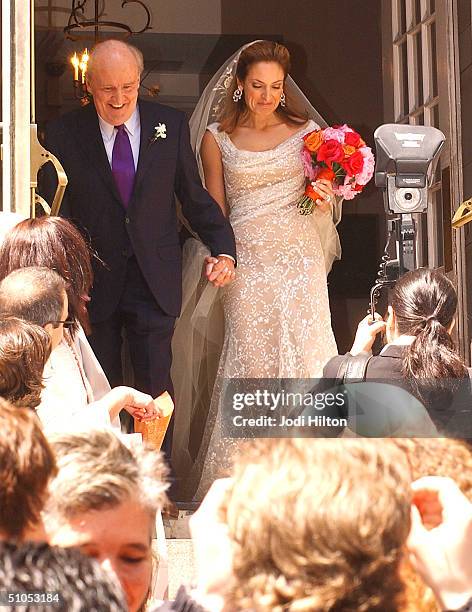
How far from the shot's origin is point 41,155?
10.6ft

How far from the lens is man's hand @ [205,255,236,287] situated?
10.7ft

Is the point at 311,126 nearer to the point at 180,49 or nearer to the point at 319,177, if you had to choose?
the point at 319,177

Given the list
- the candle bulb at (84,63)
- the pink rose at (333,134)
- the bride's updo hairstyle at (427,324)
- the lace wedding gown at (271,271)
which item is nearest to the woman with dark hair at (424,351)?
the bride's updo hairstyle at (427,324)

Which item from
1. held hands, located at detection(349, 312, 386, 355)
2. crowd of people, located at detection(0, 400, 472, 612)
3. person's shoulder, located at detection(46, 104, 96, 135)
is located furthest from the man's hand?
crowd of people, located at detection(0, 400, 472, 612)

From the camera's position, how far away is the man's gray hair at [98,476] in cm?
211

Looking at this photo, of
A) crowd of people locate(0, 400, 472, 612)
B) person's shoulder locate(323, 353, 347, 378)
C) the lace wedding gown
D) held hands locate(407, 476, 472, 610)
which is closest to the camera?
crowd of people locate(0, 400, 472, 612)

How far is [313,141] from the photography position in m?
3.22

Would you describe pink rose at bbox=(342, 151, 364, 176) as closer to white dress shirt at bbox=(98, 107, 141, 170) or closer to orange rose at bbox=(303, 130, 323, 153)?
orange rose at bbox=(303, 130, 323, 153)

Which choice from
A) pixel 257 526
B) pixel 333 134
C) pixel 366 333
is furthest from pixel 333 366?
pixel 257 526

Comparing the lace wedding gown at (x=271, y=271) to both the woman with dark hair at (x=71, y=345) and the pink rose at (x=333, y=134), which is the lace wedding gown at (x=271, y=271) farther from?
the woman with dark hair at (x=71, y=345)

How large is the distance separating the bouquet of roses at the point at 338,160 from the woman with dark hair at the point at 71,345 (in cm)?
64

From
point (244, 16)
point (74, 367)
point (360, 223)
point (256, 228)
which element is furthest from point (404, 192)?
point (74, 367)

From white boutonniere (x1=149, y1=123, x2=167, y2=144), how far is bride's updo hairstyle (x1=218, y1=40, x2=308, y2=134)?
173mm

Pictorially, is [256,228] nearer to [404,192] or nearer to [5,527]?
[404,192]
